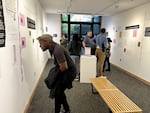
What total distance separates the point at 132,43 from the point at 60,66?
4032 mm

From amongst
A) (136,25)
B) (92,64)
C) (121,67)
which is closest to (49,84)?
(92,64)

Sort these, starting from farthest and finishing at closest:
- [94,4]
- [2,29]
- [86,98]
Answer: [94,4] < [86,98] < [2,29]

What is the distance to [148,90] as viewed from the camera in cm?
380

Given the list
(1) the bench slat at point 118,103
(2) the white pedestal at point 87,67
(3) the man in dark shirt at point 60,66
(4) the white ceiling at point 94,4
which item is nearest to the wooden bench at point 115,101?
(1) the bench slat at point 118,103

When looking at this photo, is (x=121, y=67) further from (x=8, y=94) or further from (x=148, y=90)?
(x=8, y=94)

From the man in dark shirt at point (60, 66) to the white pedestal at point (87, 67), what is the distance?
1869 millimetres

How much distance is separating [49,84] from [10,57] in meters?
0.72

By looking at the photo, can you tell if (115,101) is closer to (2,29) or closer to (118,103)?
(118,103)

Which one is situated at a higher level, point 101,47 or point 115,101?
point 101,47

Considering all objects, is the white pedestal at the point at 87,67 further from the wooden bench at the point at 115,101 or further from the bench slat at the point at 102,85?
the wooden bench at the point at 115,101

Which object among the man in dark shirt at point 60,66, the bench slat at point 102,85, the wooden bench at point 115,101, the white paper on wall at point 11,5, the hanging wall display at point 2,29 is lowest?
the bench slat at point 102,85

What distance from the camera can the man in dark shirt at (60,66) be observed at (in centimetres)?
201

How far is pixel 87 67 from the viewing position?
414 centimetres

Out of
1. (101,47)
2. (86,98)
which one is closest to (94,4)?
(101,47)
